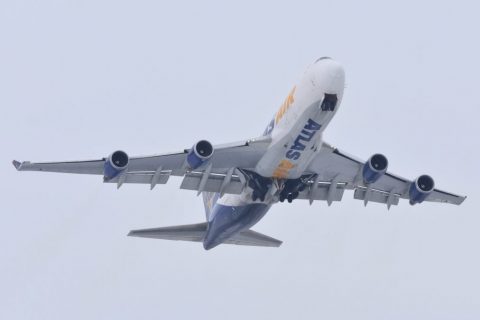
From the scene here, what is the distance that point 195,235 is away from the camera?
2395 inches

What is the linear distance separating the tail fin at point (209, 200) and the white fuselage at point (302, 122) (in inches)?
258

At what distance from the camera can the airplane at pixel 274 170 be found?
49.9 meters

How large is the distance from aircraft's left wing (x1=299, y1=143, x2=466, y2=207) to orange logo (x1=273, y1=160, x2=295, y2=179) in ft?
4.88

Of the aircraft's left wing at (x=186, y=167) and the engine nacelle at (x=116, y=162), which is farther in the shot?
the aircraft's left wing at (x=186, y=167)

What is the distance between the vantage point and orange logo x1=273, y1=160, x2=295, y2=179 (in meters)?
52.5

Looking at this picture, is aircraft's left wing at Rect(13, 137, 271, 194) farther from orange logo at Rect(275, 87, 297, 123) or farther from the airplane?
orange logo at Rect(275, 87, 297, 123)

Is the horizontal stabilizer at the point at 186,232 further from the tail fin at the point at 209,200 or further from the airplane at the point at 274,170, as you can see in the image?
the tail fin at the point at 209,200

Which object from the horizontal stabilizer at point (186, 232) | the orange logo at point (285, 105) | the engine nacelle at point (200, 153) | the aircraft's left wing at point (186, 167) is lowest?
the horizontal stabilizer at point (186, 232)

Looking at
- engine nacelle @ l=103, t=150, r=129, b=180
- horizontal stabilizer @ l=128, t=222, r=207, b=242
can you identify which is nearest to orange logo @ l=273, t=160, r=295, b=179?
engine nacelle @ l=103, t=150, r=129, b=180

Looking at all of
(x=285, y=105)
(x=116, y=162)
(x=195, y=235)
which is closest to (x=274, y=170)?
(x=285, y=105)

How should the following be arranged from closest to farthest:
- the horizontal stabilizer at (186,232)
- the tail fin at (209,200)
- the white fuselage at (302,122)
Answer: the white fuselage at (302,122) < the tail fin at (209,200) < the horizontal stabilizer at (186,232)

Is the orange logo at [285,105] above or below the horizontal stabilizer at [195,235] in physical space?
above

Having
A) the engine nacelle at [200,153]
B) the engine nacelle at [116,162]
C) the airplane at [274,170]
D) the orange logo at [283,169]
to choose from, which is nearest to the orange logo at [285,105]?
the airplane at [274,170]

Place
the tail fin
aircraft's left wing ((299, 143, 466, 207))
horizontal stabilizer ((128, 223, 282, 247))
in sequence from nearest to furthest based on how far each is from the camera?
aircraft's left wing ((299, 143, 466, 207)) → horizontal stabilizer ((128, 223, 282, 247)) → the tail fin
